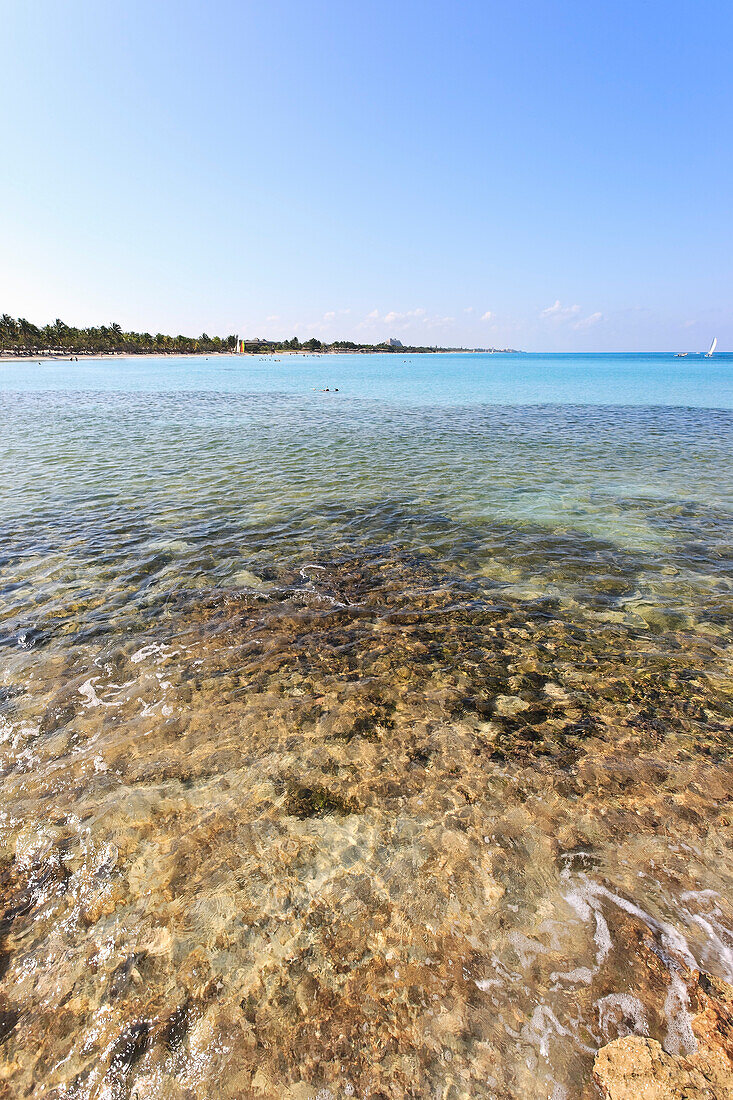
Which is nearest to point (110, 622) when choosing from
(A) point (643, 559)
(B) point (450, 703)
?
(B) point (450, 703)

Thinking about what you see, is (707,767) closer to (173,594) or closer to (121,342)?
(173,594)

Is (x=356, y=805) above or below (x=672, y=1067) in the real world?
below

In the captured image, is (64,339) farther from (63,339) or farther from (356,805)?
(356,805)

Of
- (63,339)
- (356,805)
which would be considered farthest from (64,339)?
(356,805)

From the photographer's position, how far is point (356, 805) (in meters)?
5.10

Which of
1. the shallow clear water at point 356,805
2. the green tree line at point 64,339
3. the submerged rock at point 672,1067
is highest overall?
the green tree line at point 64,339

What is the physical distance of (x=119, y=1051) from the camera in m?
3.26

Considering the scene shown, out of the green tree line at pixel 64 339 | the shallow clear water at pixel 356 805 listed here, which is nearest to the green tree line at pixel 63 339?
the green tree line at pixel 64 339

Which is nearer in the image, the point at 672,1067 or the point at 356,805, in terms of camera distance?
the point at 672,1067

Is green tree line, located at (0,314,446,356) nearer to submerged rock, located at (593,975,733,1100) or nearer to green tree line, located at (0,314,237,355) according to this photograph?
green tree line, located at (0,314,237,355)

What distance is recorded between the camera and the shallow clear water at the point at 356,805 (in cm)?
336

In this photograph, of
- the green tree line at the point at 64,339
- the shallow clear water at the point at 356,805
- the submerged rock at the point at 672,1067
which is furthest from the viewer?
the green tree line at the point at 64,339

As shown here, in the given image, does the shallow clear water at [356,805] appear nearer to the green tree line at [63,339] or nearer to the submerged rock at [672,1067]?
the submerged rock at [672,1067]

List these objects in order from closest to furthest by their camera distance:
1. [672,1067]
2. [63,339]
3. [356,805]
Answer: [672,1067]
[356,805]
[63,339]
